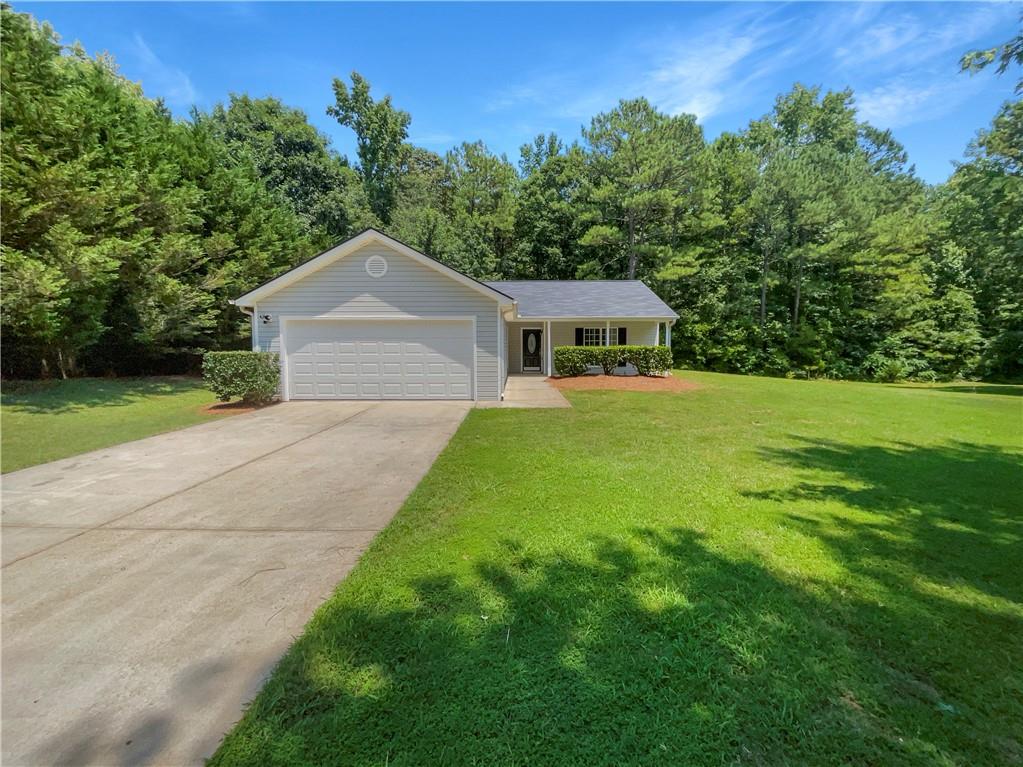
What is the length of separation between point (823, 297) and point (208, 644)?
3042 cm

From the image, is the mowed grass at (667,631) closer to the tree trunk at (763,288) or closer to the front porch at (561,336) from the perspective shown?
the front porch at (561,336)

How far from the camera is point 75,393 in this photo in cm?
1294

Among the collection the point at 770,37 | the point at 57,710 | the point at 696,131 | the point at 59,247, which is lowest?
the point at 57,710

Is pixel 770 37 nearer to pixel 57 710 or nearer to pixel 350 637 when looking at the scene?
pixel 350 637

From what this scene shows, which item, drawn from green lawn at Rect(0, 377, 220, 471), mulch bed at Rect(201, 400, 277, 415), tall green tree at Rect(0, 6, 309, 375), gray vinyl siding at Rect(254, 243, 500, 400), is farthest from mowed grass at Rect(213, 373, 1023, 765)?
tall green tree at Rect(0, 6, 309, 375)

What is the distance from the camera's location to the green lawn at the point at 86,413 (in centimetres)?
772

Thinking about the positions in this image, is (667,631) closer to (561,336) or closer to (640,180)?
(561,336)

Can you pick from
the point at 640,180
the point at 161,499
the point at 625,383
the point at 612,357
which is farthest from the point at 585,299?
the point at 161,499

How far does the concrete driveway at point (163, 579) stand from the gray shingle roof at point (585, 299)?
13615 millimetres

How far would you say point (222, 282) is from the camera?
17.3m

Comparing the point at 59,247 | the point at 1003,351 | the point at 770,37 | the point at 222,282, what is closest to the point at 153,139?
the point at 222,282

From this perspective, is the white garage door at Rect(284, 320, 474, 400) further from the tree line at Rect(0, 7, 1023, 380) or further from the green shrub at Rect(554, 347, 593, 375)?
the tree line at Rect(0, 7, 1023, 380)

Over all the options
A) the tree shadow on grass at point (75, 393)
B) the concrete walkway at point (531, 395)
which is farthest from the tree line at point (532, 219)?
the concrete walkway at point (531, 395)

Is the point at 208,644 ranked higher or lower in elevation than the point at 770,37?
lower
